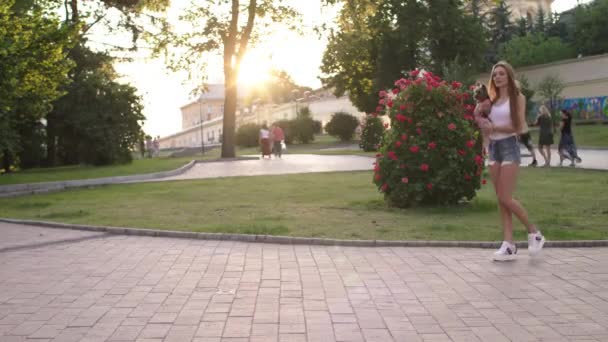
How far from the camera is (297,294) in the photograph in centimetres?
629

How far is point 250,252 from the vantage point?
336 inches

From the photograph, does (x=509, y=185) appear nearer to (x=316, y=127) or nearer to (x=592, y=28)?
(x=592, y=28)

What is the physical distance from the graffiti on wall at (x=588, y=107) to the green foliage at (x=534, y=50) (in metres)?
13.6

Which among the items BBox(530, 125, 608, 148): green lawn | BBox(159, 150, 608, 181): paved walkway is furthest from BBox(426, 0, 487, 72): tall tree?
BBox(159, 150, 608, 181): paved walkway

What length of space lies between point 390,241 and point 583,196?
6020mm

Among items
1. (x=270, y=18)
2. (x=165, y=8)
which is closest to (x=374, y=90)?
(x=270, y=18)

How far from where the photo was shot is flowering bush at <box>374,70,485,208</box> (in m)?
12.1

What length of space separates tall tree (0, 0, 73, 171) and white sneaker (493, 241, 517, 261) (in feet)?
49.5

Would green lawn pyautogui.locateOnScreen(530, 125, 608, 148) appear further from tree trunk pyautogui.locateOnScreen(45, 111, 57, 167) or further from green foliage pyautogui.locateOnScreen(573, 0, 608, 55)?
tree trunk pyautogui.locateOnScreen(45, 111, 57, 167)

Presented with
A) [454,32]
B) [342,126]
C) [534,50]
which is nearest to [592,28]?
[534,50]

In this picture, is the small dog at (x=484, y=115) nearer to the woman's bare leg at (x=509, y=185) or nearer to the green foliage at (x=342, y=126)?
the woman's bare leg at (x=509, y=185)

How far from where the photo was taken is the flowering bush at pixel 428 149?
476 inches

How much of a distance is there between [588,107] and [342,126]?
772 inches

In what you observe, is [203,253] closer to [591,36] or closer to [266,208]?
[266,208]
